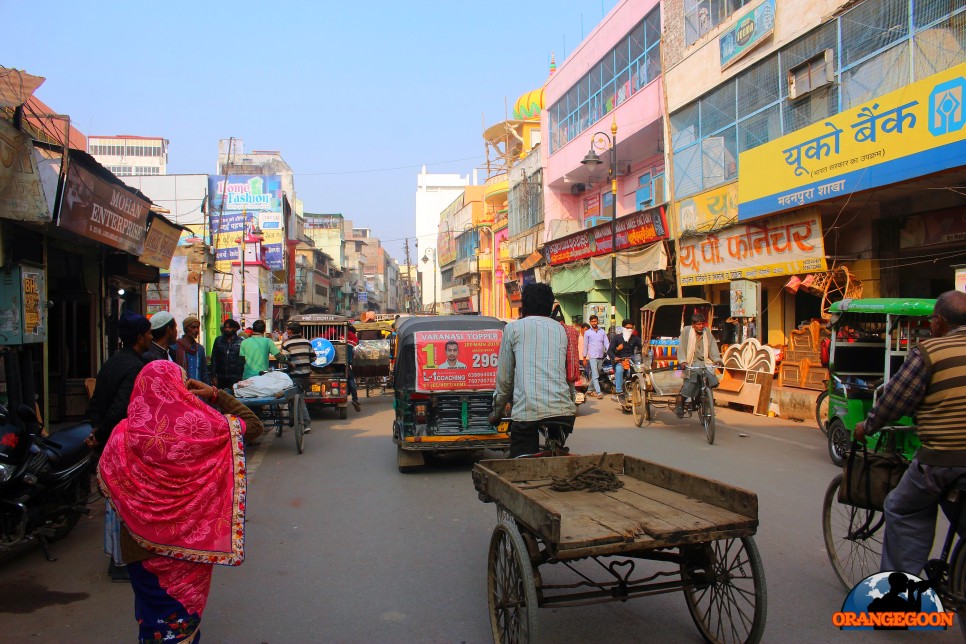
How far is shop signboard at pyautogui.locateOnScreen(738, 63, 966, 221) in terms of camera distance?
10.3 metres

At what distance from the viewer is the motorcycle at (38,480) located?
4852mm

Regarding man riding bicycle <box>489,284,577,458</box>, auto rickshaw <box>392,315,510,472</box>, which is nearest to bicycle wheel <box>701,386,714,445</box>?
auto rickshaw <box>392,315,510,472</box>

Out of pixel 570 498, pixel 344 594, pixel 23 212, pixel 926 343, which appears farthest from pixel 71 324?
pixel 926 343

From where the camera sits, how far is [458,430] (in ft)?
26.6

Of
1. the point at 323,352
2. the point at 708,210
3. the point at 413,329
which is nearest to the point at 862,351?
the point at 413,329

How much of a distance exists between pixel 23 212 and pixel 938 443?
8.47 metres

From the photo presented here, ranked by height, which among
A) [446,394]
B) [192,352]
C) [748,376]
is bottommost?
[748,376]

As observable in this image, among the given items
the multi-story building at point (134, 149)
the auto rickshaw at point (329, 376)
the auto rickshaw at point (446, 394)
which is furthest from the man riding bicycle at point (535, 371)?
the multi-story building at point (134, 149)

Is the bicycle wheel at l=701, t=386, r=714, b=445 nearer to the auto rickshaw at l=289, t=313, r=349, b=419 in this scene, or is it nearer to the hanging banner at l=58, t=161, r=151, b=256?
the auto rickshaw at l=289, t=313, r=349, b=419

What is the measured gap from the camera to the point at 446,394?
8.09 metres

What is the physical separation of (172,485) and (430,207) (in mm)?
97572

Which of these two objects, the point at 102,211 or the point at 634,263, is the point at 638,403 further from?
the point at 634,263

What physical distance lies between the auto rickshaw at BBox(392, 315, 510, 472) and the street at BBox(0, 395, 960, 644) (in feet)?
1.44

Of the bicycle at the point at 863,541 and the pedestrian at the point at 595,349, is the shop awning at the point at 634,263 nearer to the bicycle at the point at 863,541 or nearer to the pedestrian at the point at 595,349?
the pedestrian at the point at 595,349
